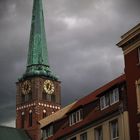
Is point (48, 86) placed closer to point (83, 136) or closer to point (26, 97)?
point (26, 97)

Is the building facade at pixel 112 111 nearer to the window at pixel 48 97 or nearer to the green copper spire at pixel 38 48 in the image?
the window at pixel 48 97

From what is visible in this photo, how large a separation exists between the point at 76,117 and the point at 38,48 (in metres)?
101

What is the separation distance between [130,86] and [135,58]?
8.17ft

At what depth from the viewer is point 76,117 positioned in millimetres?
55969

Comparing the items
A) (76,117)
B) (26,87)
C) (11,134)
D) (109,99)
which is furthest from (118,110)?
(26,87)

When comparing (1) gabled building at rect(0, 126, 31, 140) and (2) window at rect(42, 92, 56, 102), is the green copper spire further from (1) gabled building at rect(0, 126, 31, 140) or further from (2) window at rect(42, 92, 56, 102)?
(1) gabled building at rect(0, 126, 31, 140)

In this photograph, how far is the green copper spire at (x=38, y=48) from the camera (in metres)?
152

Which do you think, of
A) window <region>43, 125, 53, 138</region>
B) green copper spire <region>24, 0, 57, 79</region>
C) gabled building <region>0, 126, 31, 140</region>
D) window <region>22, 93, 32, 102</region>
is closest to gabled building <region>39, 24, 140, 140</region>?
window <region>43, 125, 53, 138</region>

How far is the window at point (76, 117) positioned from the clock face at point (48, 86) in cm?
9410

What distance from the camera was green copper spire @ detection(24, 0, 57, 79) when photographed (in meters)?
152

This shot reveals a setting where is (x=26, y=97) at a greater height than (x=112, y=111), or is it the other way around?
(x=26, y=97)

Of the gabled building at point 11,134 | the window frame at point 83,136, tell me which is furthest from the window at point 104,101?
the gabled building at point 11,134

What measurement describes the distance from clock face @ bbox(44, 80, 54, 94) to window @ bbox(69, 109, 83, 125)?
309 ft

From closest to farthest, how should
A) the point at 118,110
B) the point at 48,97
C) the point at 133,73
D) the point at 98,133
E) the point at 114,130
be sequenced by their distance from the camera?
1. the point at 133,73
2. the point at 118,110
3. the point at 114,130
4. the point at 98,133
5. the point at 48,97
